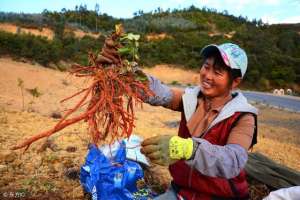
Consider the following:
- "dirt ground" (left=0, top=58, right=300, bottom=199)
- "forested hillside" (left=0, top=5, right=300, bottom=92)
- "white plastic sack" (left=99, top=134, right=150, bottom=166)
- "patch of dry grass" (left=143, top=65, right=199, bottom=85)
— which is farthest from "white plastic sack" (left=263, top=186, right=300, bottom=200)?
"patch of dry grass" (left=143, top=65, right=199, bottom=85)

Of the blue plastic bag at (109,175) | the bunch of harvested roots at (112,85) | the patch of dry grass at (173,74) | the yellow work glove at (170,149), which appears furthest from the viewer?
the patch of dry grass at (173,74)

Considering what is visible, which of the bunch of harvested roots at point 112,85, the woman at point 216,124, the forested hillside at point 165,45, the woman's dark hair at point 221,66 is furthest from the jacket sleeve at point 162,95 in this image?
the forested hillside at point 165,45

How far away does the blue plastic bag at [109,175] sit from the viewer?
2764 mm

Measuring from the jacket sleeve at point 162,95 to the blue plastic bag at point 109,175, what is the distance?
19.3 inches

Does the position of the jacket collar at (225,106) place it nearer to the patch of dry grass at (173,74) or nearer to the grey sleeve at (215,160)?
the grey sleeve at (215,160)

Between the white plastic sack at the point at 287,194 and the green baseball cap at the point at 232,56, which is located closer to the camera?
the white plastic sack at the point at 287,194

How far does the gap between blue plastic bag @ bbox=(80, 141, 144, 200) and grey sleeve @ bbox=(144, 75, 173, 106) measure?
490 millimetres

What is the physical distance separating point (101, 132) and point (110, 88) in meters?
0.28

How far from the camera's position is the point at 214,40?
35906 mm

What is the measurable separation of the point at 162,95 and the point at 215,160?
848mm

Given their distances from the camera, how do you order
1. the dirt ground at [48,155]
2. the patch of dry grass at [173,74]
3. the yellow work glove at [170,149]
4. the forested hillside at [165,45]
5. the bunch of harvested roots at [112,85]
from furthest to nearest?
1. the patch of dry grass at [173,74]
2. the forested hillside at [165,45]
3. the dirt ground at [48,155]
4. the bunch of harvested roots at [112,85]
5. the yellow work glove at [170,149]

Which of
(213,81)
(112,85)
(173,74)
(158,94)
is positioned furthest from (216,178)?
(173,74)

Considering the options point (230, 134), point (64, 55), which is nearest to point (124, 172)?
point (230, 134)

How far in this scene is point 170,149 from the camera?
5.82 ft
